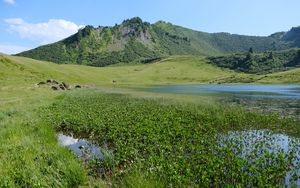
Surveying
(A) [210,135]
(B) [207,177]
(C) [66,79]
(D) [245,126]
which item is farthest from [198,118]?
(C) [66,79]

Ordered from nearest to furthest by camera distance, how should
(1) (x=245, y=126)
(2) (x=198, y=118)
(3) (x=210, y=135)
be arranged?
A: (3) (x=210, y=135) < (1) (x=245, y=126) < (2) (x=198, y=118)

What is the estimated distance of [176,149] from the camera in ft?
66.5

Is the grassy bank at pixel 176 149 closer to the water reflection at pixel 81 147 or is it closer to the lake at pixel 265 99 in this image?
the water reflection at pixel 81 147

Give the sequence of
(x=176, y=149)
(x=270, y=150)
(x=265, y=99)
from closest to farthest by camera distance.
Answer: (x=176, y=149) → (x=270, y=150) → (x=265, y=99)

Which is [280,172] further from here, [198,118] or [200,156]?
[198,118]

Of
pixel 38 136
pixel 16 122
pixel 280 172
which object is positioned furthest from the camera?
pixel 16 122

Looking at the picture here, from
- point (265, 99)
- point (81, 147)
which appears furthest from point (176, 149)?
point (265, 99)

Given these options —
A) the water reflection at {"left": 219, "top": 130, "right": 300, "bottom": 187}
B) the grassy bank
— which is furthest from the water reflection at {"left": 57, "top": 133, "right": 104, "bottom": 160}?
the water reflection at {"left": 219, "top": 130, "right": 300, "bottom": 187}

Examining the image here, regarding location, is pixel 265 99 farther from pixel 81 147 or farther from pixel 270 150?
pixel 81 147

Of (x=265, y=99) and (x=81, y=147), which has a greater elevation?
(x=81, y=147)

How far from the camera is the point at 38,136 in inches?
866

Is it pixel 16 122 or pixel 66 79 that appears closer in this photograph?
pixel 16 122

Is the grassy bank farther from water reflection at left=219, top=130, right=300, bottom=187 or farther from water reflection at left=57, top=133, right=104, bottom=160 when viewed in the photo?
water reflection at left=57, top=133, right=104, bottom=160

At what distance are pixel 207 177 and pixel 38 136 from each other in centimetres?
1300
